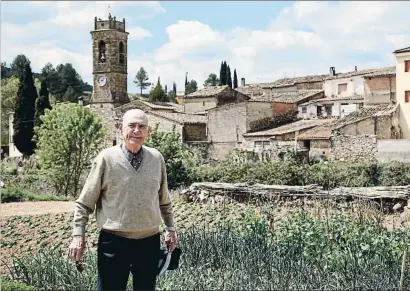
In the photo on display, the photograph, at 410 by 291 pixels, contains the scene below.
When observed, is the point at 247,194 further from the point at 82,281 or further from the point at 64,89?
the point at 64,89

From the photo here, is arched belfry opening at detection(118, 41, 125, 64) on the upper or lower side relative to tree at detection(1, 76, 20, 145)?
upper

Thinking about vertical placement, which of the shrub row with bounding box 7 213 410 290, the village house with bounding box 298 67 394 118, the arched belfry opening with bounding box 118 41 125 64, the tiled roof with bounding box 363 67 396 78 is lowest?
the shrub row with bounding box 7 213 410 290

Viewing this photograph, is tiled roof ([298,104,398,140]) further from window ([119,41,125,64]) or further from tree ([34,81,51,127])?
window ([119,41,125,64])

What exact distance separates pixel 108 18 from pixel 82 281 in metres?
36.8

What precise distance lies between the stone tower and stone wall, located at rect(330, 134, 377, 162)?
62.5ft

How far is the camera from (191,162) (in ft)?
70.8

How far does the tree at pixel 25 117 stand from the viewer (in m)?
37.7

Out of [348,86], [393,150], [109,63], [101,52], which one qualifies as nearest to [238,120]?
[348,86]

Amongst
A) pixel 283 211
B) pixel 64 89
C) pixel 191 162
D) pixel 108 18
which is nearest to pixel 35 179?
pixel 191 162

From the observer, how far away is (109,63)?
40.8m

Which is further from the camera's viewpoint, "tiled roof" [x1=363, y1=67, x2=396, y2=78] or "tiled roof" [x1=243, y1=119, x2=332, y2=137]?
"tiled roof" [x1=363, y1=67, x2=396, y2=78]

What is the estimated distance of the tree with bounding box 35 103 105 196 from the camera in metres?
23.5

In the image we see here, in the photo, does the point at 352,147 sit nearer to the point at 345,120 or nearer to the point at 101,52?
the point at 345,120

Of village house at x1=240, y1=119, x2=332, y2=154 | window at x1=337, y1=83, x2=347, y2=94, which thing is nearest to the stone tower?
village house at x1=240, y1=119, x2=332, y2=154
